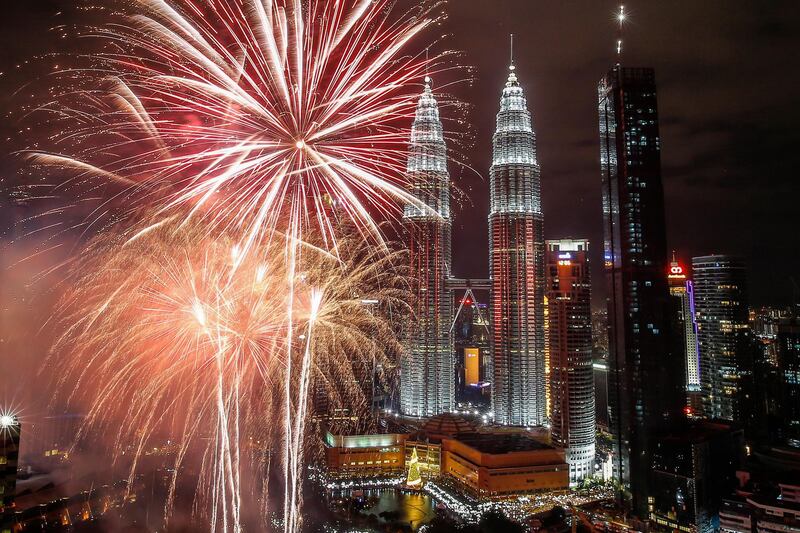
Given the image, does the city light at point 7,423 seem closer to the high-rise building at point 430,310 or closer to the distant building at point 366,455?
the distant building at point 366,455

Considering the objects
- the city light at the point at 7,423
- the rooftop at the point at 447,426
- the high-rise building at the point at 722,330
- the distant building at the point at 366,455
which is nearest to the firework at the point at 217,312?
the city light at the point at 7,423

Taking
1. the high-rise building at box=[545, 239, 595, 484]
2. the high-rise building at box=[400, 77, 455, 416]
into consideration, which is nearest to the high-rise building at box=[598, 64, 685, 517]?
the high-rise building at box=[545, 239, 595, 484]

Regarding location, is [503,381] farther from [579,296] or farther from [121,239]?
[121,239]

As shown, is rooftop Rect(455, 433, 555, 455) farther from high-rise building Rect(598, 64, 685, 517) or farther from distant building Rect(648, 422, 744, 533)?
distant building Rect(648, 422, 744, 533)

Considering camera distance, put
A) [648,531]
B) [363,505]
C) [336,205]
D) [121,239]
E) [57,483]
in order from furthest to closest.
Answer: [363,505] → [648,531] → [57,483] → [336,205] → [121,239]

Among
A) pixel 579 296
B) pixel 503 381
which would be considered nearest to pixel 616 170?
pixel 579 296

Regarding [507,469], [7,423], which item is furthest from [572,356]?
[7,423]

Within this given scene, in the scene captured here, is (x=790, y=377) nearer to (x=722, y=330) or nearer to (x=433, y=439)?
(x=722, y=330)
